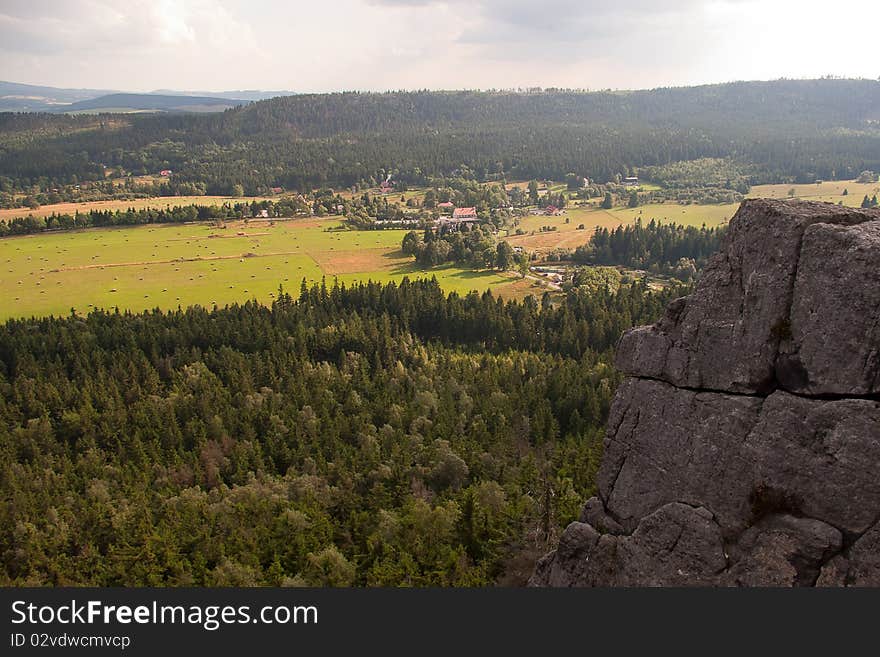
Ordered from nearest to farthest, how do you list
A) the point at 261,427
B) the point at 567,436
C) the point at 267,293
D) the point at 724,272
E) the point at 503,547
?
the point at 724,272
the point at 503,547
the point at 567,436
the point at 261,427
the point at 267,293

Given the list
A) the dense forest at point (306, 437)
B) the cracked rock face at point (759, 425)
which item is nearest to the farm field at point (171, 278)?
the dense forest at point (306, 437)

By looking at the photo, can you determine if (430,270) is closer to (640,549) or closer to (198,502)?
(198,502)

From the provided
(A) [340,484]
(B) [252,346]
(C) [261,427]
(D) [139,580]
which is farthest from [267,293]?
(D) [139,580]

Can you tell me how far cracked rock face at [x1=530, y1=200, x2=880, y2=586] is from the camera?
72.3 ft

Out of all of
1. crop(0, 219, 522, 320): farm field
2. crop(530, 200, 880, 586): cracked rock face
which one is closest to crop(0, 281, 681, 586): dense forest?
crop(530, 200, 880, 586): cracked rock face

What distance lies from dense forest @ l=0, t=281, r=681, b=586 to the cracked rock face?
16.0m

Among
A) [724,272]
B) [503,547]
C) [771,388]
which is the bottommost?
[503,547]

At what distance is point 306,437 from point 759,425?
66.2 meters

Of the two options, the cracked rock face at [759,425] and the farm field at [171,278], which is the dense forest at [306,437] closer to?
the cracked rock face at [759,425]

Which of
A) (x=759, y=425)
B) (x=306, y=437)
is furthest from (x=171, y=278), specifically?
(x=759, y=425)

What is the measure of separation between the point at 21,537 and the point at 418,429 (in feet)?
146

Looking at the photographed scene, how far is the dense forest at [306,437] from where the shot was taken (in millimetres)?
51469

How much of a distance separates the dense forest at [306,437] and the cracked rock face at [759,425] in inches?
629

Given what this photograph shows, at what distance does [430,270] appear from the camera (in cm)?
19050
